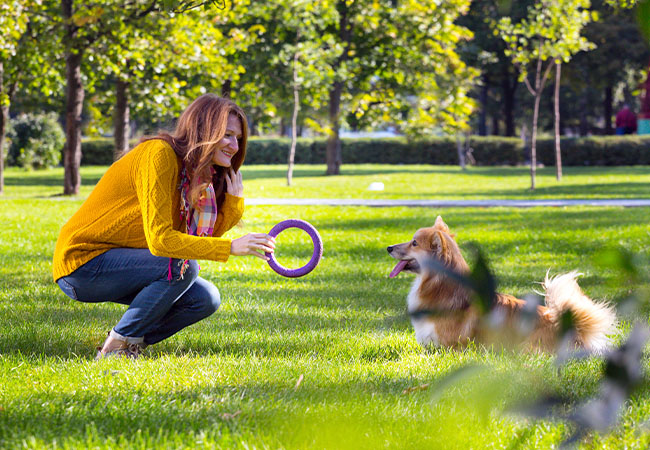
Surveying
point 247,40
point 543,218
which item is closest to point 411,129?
point 247,40

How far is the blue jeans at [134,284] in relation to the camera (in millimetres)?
4090

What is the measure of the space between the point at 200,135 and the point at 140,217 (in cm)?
58

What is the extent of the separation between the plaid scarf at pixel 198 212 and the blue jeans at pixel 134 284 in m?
0.07

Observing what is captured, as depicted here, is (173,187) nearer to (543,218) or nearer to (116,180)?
(116,180)

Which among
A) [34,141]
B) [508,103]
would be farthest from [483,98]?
[34,141]

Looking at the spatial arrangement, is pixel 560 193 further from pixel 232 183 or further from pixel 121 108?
pixel 232 183

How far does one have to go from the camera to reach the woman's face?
158 inches

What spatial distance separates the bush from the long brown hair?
94.3 ft

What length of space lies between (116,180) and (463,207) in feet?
38.6

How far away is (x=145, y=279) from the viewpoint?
4.15m

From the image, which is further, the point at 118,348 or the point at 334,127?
the point at 334,127

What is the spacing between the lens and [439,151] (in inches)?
1604

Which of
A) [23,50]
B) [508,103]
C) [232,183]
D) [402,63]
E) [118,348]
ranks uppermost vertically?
[508,103]

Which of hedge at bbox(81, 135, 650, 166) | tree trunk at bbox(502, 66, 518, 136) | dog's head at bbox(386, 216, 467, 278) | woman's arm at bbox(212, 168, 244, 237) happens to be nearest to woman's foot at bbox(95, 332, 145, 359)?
woman's arm at bbox(212, 168, 244, 237)
